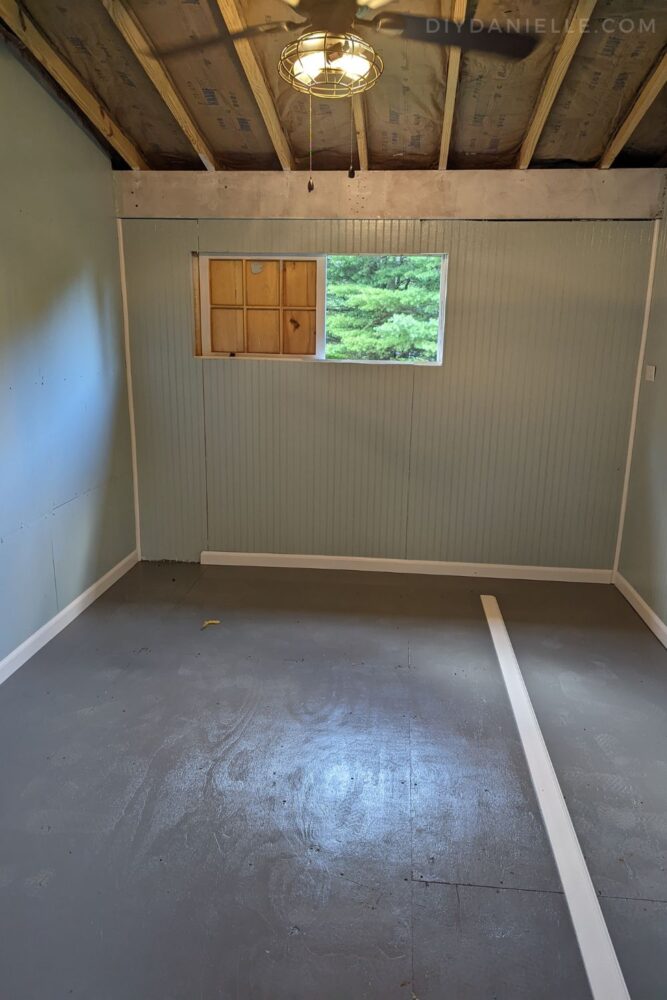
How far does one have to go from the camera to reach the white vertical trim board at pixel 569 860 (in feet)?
5.43

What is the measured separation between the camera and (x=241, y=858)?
2.02 metres

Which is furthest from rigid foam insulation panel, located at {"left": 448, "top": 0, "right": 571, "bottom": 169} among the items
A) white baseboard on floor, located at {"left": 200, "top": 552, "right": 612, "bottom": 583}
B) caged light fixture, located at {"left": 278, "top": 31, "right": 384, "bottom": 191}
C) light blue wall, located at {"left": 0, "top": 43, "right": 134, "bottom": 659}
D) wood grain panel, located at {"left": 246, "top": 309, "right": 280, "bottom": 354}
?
white baseboard on floor, located at {"left": 200, "top": 552, "right": 612, "bottom": 583}

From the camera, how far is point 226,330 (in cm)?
442

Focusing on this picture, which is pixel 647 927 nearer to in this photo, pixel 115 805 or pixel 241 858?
pixel 241 858

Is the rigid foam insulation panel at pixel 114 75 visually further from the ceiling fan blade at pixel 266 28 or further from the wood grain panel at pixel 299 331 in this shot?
the wood grain panel at pixel 299 331

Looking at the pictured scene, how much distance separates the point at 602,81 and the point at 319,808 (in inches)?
145

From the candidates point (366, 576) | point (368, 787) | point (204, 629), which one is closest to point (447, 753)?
point (368, 787)

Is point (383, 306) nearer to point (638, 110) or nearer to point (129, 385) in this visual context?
point (129, 385)

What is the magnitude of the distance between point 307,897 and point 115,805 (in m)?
0.81

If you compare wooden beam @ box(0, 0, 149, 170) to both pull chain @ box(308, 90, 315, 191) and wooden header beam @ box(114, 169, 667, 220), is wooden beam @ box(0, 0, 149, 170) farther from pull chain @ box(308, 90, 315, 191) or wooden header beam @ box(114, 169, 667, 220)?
pull chain @ box(308, 90, 315, 191)

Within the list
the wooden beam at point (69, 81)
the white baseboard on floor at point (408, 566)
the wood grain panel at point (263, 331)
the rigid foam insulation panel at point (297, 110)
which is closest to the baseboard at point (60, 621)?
the white baseboard on floor at point (408, 566)

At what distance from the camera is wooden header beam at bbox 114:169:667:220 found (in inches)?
152

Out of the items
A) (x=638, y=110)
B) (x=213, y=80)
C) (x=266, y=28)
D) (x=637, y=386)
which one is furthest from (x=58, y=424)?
(x=637, y=386)

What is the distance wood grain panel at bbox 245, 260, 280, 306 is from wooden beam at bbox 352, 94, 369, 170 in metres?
0.86
